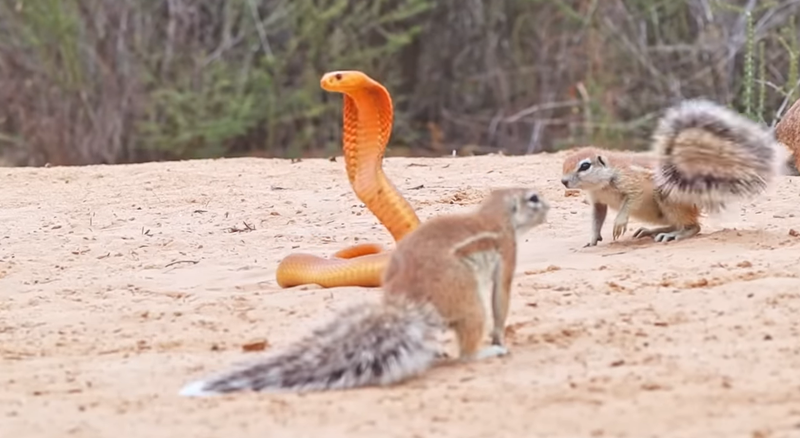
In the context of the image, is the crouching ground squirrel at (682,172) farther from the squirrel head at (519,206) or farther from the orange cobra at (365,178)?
the squirrel head at (519,206)

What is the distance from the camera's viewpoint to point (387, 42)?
15.2m

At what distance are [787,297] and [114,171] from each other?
5.67 metres

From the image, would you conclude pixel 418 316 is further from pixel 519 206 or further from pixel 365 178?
pixel 365 178

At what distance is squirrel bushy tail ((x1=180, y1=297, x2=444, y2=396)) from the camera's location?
413 cm

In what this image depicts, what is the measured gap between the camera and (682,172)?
22.0ft

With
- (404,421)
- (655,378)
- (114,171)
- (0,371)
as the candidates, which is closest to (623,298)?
(655,378)

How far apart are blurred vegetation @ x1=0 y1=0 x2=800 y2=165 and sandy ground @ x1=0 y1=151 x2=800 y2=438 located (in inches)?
211

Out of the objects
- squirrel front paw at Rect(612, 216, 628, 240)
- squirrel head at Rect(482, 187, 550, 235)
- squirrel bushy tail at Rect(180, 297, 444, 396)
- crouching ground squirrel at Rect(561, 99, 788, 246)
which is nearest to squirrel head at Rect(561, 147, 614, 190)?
crouching ground squirrel at Rect(561, 99, 788, 246)

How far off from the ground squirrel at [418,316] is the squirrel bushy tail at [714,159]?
1945 mm

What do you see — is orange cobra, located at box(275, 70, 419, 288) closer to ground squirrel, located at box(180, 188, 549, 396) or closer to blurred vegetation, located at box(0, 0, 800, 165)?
ground squirrel, located at box(180, 188, 549, 396)

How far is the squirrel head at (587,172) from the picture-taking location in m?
6.86

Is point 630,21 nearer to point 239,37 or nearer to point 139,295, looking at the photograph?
point 239,37

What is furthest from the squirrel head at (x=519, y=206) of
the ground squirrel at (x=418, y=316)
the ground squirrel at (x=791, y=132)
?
the ground squirrel at (x=791, y=132)

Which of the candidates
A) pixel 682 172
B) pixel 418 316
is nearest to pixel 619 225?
pixel 682 172
